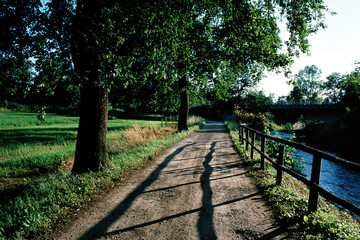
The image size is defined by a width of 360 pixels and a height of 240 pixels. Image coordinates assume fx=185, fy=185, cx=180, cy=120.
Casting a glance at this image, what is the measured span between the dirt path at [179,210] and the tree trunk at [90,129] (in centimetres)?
135

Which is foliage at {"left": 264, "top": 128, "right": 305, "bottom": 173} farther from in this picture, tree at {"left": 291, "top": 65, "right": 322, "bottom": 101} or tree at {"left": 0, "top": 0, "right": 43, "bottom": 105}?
tree at {"left": 291, "top": 65, "right": 322, "bottom": 101}

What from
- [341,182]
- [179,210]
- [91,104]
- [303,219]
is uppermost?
[91,104]

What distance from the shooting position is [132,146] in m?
10.3

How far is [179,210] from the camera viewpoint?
154 inches

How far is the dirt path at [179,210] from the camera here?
124 inches

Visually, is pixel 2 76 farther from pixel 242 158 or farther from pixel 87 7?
pixel 242 158

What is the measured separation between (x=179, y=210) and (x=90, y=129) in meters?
3.76

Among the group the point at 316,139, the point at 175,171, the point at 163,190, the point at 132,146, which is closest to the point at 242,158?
the point at 175,171

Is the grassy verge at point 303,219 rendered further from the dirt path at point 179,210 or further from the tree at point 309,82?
the tree at point 309,82

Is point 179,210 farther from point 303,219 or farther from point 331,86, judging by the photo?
point 331,86

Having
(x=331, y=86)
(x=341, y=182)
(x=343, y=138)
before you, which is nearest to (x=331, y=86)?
(x=331, y=86)

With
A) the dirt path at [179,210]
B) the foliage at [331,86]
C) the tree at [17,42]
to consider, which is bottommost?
the dirt path at [179,210]

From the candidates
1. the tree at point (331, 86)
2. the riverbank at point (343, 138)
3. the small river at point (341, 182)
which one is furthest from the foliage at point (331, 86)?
the small river at point (341, 182)

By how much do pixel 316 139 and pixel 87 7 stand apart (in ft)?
92.9
